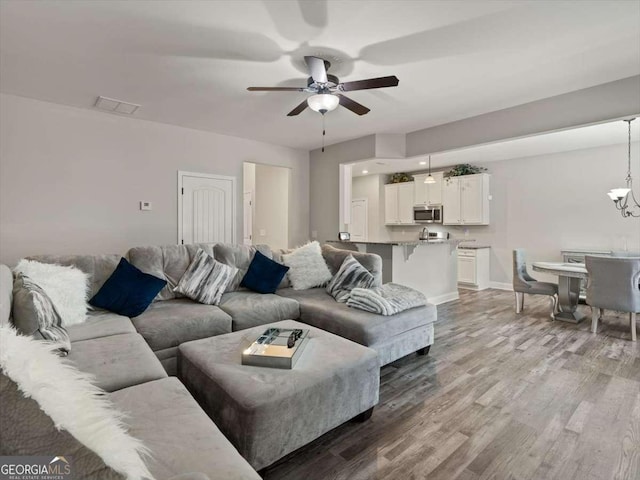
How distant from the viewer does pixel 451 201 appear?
6918mm

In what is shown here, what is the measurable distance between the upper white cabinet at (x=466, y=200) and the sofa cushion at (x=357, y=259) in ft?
12.4

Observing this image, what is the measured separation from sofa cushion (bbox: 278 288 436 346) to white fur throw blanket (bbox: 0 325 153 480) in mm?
1996

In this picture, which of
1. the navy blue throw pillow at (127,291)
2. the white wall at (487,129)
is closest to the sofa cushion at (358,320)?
the navy blue throw pillow at (127,291)

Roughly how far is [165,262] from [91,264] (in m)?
0.60

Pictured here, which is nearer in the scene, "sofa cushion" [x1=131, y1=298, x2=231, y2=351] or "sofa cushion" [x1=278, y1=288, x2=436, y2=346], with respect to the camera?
"sofa cushion" [x1=131, y1=298, x2=231, y2=351]

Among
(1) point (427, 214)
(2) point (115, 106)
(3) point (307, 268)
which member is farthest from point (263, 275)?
(1) point (427, 214)

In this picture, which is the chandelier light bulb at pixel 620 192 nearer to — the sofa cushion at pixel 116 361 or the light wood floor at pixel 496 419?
the light wood floor at pixel 496 419

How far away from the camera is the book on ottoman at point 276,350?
177 centimetres

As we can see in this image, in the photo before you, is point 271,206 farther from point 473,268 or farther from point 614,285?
point 614,285

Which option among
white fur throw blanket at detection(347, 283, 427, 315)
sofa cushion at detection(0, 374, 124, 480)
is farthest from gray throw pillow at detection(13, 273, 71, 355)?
white fur throw blanket at detection(347, 283, 427, 315)

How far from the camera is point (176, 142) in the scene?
15.1ft

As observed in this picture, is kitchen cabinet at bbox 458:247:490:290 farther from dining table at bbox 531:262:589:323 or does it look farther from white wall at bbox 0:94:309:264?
white wall at bbox 0:94:309:264

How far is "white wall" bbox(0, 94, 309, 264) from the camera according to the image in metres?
3.56

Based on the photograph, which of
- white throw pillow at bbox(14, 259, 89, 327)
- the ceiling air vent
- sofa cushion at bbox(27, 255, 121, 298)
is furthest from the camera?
the ceiling air vent
